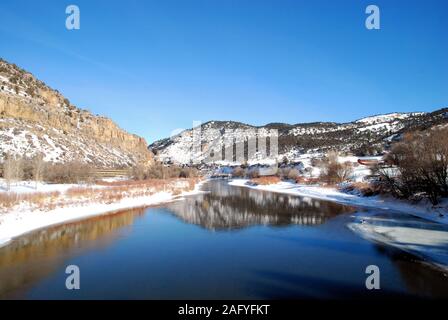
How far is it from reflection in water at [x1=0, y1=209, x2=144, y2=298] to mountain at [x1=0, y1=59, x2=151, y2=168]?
26317 mm

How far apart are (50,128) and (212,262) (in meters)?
50.1

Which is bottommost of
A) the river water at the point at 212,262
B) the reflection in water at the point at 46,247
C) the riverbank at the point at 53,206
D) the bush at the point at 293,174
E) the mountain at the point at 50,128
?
the river water at the point at 212,262

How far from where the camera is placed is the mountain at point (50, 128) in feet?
143

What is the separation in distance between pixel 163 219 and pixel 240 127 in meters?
172

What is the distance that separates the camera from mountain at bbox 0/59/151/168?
43688mm

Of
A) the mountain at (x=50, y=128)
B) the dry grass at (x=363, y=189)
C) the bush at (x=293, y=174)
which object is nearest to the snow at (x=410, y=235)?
the dry grass at (x=363, y=189)

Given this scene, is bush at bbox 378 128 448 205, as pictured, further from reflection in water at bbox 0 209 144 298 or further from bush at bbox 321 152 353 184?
bush at bbox 321 152 353 184

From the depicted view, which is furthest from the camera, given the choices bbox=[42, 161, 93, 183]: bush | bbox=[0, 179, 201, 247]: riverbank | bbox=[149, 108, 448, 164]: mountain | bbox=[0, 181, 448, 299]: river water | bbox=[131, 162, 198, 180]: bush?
bbox=[149, 108, 448, 164]: mountain

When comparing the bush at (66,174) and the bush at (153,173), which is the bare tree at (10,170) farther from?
the bush at (153,173)

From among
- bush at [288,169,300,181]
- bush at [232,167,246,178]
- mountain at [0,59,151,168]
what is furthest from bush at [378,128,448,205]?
bush at [232,167,246,178]

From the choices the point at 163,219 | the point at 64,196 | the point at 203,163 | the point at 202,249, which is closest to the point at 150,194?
the point at 64,196

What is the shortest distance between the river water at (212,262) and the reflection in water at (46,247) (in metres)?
0.03

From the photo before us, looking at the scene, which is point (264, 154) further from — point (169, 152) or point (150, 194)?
point (150, 194)

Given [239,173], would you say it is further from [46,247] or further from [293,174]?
[46,247]
